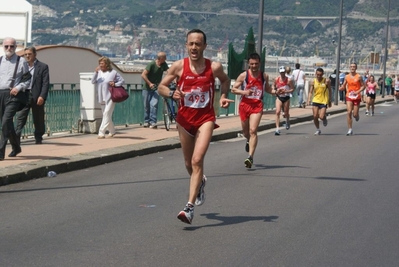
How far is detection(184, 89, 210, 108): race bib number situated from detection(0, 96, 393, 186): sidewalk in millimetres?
3438

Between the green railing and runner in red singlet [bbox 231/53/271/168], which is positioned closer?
runner in red singlet [bbox 231/53/271/168]

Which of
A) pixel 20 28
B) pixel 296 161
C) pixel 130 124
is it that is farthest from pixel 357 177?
pixel 20 28

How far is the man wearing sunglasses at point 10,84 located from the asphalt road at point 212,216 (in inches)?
51.6

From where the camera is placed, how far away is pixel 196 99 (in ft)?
31.5

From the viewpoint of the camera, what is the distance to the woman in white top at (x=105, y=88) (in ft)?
59.8

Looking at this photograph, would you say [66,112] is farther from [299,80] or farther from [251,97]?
[299,80]

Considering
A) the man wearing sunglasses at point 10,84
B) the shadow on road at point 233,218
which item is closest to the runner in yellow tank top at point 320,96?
the man wearing sunglasses at point 10,84

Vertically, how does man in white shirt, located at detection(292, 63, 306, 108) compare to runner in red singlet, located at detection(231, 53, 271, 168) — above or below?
below

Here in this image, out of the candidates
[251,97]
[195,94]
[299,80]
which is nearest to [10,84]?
[251,97]

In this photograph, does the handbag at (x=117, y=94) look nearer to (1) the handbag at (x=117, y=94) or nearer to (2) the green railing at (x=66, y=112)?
(1) the handbag at (x=117, y=94)

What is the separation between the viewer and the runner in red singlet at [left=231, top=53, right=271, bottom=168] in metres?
15.2

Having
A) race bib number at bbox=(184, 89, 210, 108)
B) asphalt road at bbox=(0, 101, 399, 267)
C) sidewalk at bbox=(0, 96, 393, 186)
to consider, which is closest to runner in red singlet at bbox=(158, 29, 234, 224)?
race bib number at bbox=(184, 89, 210, 108)

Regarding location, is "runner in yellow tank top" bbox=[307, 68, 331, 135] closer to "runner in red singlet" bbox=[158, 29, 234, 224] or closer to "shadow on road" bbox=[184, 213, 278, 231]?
"shadow on road" bbox=[184, 213, 278, 231]

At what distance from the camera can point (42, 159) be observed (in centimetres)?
1395
